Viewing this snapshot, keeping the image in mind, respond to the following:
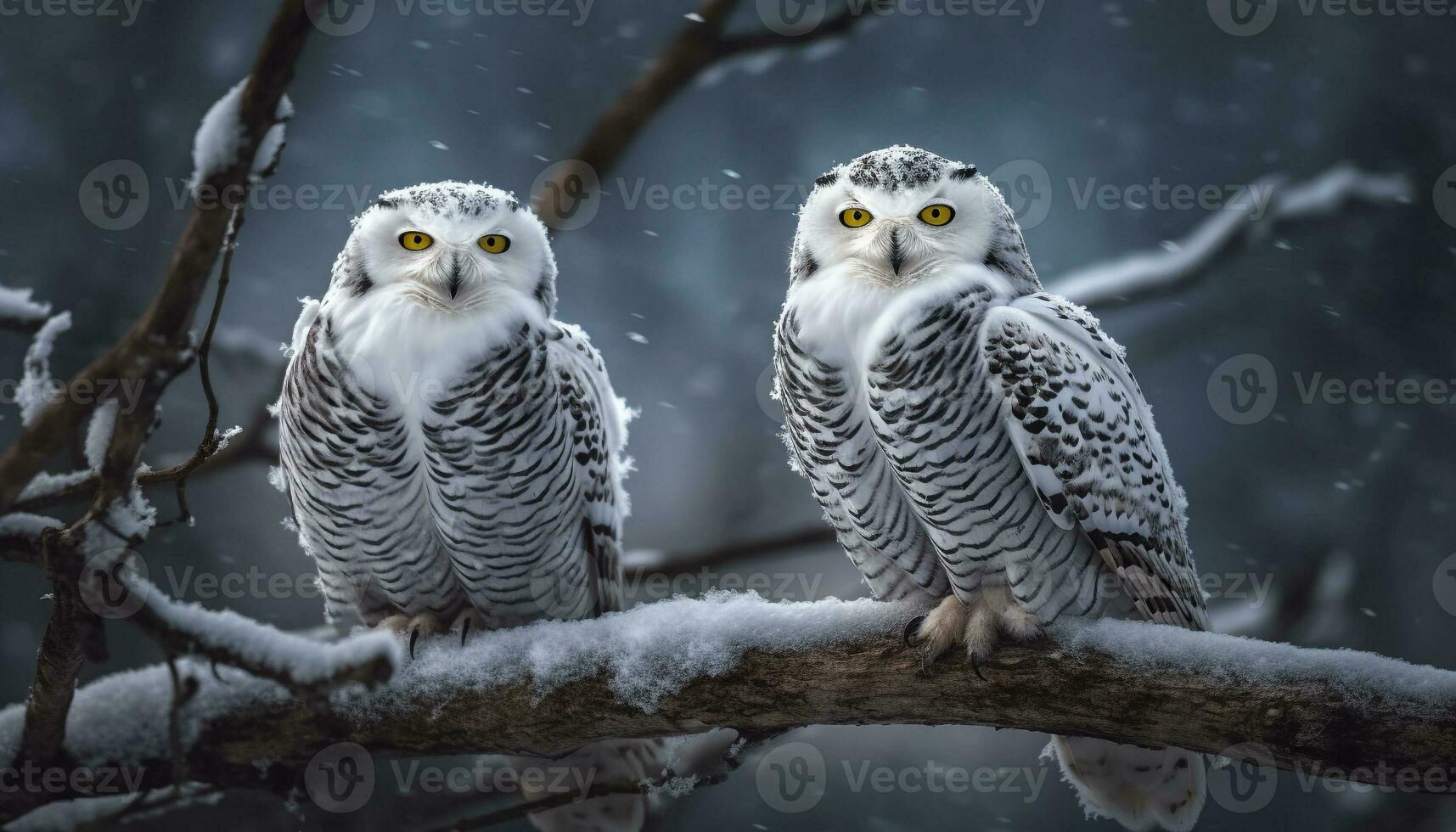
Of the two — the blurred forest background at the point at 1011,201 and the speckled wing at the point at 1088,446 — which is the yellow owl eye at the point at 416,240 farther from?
the blurred forest background at the point at 1011,201

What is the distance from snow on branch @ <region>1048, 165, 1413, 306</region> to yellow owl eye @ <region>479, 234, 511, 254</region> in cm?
165

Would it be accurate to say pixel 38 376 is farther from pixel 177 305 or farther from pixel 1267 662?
pixel 1267 662

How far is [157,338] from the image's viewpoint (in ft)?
3.76

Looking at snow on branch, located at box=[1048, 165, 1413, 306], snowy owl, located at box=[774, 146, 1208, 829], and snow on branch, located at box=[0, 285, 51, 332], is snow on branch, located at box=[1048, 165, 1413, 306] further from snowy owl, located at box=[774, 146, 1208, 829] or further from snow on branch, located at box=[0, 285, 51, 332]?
snow on branch, located at box=[0, 285, 51, 332]

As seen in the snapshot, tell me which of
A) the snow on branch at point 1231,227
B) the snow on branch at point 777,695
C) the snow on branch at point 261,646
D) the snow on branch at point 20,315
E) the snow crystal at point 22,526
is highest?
the snow on branch at point 1231,227

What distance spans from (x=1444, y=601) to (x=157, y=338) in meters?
3.92

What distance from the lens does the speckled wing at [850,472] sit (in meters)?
1.74

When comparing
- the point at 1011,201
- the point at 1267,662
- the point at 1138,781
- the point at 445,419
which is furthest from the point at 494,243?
the point at 1011,201

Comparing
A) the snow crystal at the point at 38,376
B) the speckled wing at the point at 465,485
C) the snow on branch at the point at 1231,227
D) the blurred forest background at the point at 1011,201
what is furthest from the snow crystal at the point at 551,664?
the blurred forest background at the point at 1011,201

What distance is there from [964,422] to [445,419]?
79 cm

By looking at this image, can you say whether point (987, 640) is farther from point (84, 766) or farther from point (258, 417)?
point (258, 417)

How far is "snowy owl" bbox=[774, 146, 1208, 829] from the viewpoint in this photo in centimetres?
166

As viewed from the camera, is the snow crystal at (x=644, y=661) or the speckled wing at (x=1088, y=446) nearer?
→ the snow crystal at (x=644, y=661)

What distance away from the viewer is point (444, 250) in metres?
1.78
